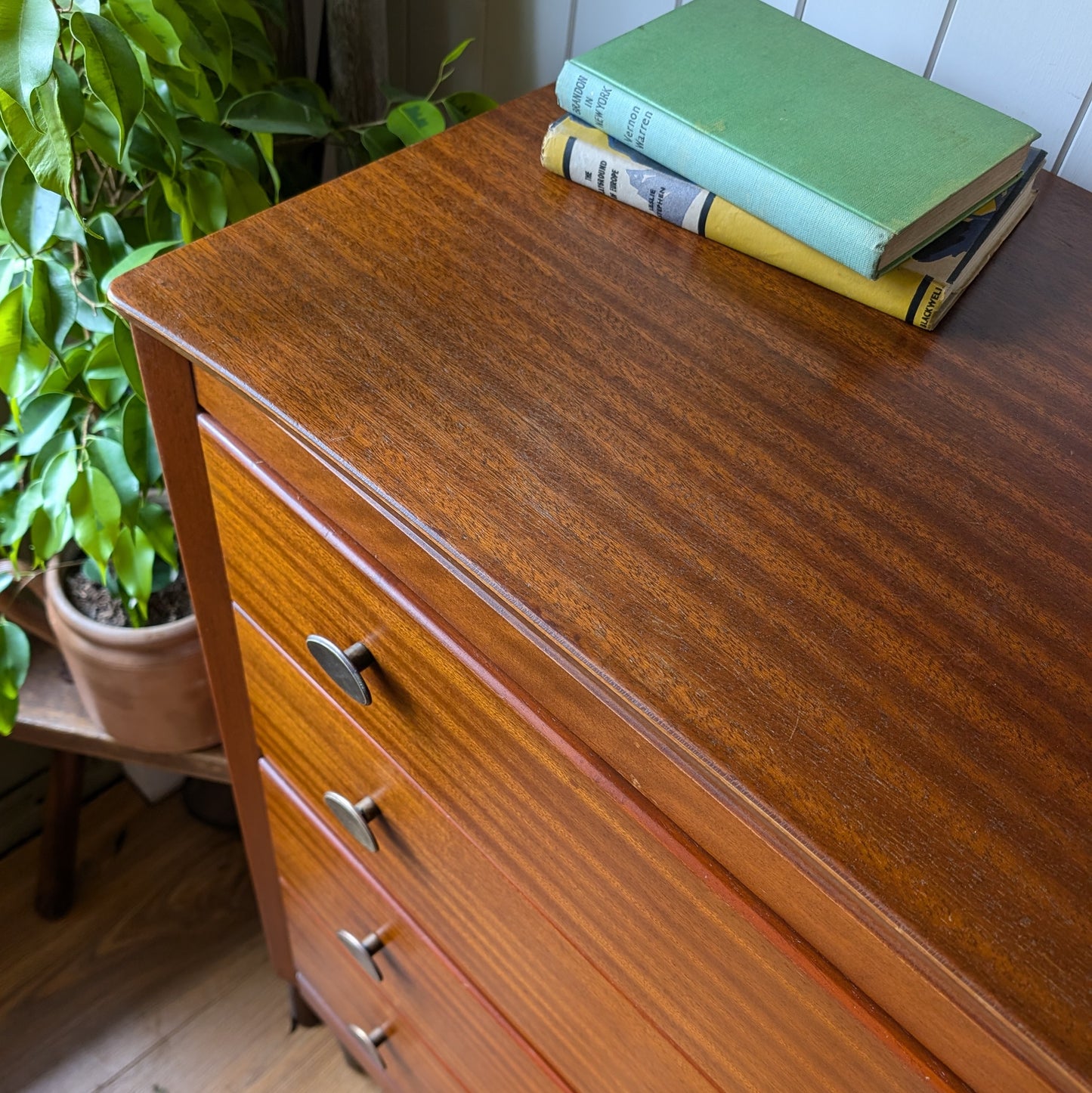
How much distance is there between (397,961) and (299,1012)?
1.54 ft

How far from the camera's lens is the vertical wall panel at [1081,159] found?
679 millimetres

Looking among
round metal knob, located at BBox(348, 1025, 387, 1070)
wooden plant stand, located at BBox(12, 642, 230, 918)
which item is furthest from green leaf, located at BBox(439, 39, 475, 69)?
round metal knob, located at BBox(348, 1025, 387, 1070)

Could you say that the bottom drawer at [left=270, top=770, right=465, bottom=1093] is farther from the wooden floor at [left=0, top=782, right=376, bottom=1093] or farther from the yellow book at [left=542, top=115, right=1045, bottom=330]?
the yellow book at [left=542, top=115, right=1045, bottom=330]

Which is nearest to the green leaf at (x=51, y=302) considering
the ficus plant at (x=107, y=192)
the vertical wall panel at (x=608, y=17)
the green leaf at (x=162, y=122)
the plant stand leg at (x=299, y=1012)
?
the ficus plant at (x=107, y=192)

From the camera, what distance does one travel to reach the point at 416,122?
2.52 feet

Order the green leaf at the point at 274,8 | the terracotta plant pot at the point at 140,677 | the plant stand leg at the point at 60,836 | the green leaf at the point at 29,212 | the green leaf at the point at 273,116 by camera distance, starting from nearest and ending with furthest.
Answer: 1. the green leaf at the point at 29,212
2. the green leaf at the point at 273,116
3. the green leaf at the point at 274,8
4. the terracotta plant pot at the point at 140,677
5. the plant stand leg at the point at 60,836

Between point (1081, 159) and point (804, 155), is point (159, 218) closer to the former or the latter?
point (804, 155)

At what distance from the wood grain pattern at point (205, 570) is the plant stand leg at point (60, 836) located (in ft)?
1.11

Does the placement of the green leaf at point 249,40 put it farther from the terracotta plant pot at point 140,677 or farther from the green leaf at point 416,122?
the terracotta plant pot at point 140,677

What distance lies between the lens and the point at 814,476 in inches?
18.7

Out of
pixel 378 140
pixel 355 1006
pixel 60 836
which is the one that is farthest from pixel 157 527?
pixel 60 836

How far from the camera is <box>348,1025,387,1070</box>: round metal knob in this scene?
88 cm

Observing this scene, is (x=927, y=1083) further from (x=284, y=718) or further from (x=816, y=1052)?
(x=284, y=718)

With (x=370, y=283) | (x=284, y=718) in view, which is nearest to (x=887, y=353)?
(x=370, y=283)
